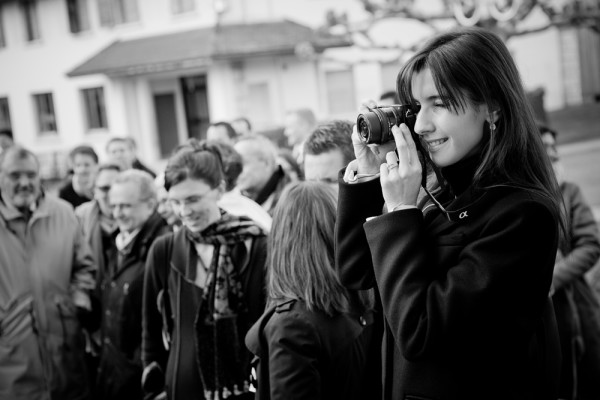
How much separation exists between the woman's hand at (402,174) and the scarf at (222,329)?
5.14ft

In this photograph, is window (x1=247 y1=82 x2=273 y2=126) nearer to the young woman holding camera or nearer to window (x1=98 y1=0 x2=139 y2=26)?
window (x1=98 y1=0 x2=139 y2=26)

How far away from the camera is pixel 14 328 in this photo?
3.90 metres

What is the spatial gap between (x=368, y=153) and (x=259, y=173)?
2863 mm

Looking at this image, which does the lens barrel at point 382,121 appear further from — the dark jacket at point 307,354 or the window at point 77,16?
the window at point 77,16

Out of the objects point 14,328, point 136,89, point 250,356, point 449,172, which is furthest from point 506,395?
point 136,89

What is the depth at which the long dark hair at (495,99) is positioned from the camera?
1.62 metres

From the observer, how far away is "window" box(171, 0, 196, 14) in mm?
22625

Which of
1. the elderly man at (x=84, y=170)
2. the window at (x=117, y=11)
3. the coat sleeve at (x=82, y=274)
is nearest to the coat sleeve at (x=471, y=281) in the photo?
the coat sleeve at (x=82, y=274)

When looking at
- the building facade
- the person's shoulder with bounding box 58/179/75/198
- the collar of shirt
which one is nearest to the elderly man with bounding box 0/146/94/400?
the collar of shirt

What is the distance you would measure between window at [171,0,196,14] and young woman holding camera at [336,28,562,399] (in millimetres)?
22070

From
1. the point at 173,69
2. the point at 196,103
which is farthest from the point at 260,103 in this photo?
the point at 196,103

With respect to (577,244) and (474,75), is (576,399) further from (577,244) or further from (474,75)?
(474,75)

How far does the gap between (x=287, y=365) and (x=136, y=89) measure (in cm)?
2317

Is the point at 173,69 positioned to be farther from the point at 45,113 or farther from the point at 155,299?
the point at 155,299
